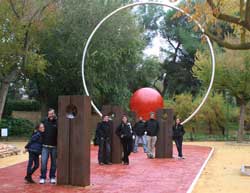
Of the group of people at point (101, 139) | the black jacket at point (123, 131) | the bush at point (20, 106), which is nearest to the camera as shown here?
the group of people at point (101, 139)

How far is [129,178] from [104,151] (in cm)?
336

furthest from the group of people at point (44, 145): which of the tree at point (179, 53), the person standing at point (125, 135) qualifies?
the tree at point (179, 53)

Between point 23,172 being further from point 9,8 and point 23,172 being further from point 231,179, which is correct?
point 9,8

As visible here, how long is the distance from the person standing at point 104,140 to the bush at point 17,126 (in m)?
20.4

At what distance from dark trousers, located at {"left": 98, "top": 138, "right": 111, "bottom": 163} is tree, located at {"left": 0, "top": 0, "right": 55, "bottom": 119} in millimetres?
9979

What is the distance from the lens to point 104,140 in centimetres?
1528

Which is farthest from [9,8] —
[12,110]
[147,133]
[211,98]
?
[12,110]

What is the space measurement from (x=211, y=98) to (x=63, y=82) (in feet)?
35.9

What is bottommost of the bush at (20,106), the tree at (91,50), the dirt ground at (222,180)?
the dirt ground at (222,180)

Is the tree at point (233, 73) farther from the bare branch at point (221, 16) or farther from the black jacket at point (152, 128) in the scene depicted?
the bare branch at point (221, 16)

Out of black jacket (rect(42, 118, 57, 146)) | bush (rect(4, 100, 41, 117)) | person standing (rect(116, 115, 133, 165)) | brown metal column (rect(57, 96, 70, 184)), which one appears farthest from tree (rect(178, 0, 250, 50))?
bush (rect(4, 100, 41, 117))

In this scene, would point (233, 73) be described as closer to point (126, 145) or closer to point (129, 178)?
point (126, 145)

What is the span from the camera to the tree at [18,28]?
77.3ft

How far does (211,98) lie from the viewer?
36.2m
